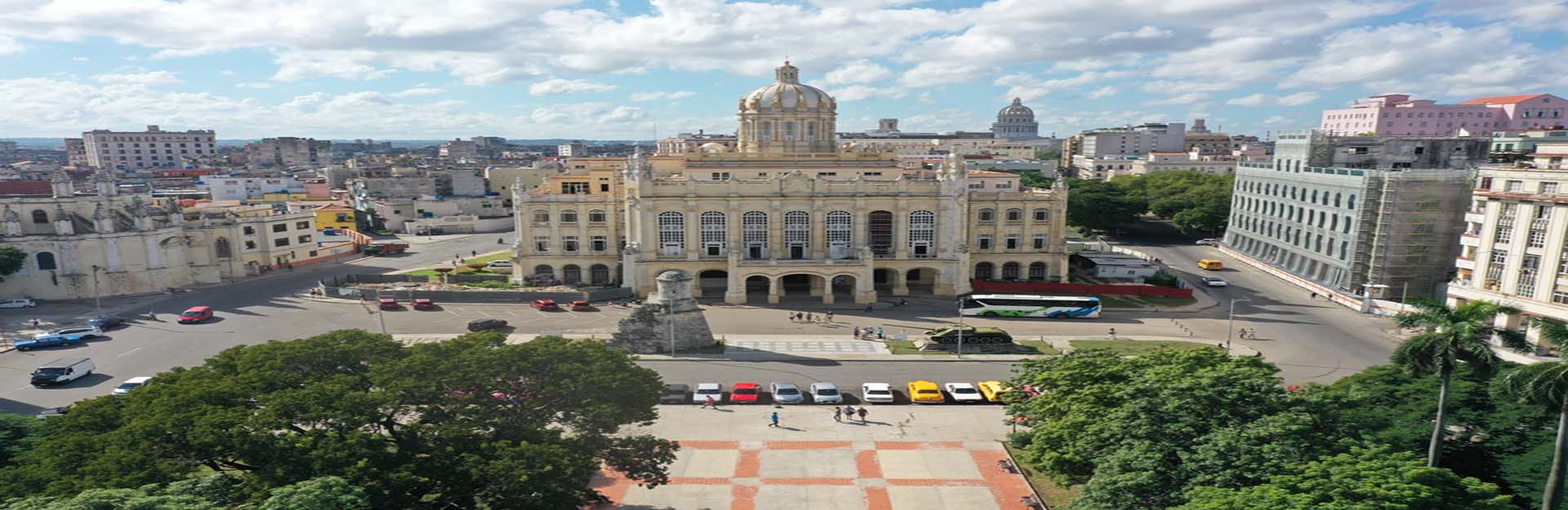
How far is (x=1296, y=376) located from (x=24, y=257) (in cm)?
10233

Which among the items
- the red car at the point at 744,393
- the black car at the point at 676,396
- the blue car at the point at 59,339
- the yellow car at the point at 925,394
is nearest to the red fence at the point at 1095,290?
the yellow car at the point at 925,394

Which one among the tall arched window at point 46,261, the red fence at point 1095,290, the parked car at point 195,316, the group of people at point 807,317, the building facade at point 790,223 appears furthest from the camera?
the building facade at point 790,223

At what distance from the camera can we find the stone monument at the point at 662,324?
5325 cm

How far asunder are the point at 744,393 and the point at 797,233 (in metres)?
31.5

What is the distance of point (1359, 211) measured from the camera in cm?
7012

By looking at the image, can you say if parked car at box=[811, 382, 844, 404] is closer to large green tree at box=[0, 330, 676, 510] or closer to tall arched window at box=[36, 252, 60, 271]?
large green tree at box=[0, 330, 676, 510]

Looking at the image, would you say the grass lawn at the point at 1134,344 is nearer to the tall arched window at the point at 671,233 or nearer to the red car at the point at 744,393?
the red car at the point at 744,393

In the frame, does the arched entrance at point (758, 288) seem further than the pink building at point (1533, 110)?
No

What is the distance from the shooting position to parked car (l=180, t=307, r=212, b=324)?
202 feet

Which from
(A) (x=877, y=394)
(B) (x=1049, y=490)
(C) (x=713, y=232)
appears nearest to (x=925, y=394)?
(A) (x=877, y=394)

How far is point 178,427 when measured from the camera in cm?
2389

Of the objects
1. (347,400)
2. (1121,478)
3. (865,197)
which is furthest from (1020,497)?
(865,197)

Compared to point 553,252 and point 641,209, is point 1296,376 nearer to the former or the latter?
point 641,209

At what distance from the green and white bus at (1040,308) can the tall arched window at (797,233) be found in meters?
16.7
